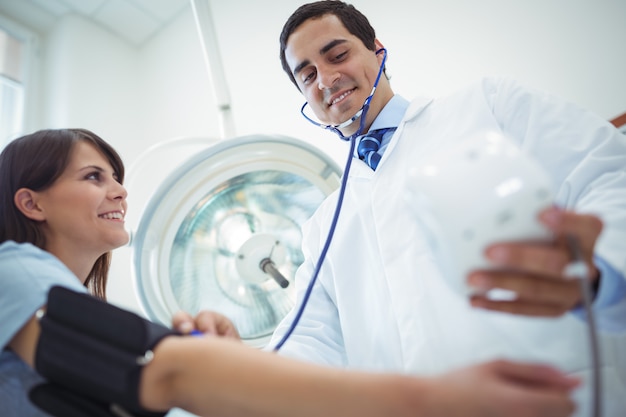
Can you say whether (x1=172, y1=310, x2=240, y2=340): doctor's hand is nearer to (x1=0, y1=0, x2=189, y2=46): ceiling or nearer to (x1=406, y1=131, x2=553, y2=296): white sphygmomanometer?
(x1=406, y1=131, x2=553, y2=296): white sphygmomanometer

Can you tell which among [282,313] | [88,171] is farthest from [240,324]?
[88,171]

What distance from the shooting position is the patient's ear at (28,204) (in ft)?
2.43

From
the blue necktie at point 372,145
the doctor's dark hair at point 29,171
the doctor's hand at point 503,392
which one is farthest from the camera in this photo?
the blue necktie at point 372,145

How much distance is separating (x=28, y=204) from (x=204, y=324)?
48 cm

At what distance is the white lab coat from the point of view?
580mm

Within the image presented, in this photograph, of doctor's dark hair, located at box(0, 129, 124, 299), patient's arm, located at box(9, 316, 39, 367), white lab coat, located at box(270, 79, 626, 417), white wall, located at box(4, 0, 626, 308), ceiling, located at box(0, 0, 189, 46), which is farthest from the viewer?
ceiling, located at box(0, 0, 189, 46)

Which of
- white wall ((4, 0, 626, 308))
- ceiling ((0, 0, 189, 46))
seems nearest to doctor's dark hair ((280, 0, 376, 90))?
white wall ((4, 0, 626, 308))

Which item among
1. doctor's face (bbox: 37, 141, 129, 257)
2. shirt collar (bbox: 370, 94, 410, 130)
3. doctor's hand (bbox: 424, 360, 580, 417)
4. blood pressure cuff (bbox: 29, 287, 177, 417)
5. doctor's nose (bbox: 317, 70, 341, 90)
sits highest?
doctor's nose (bbox: 317, 70, 341, 90)

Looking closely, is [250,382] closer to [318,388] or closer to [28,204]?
[318,388]

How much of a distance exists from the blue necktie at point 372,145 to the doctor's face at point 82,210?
0.57m

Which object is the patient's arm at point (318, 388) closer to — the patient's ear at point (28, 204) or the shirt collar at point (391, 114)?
the patient's ear at point (28, 204)

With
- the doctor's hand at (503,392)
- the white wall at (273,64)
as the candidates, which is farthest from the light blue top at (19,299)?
the white wall at (273,64)

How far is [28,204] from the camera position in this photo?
75 cm

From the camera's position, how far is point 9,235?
2.41 feet
